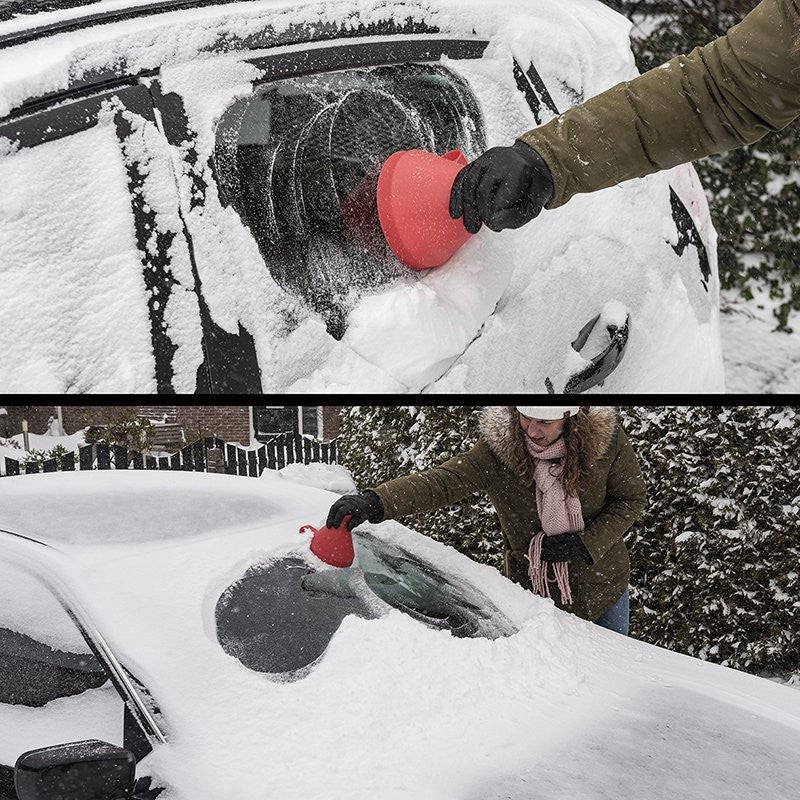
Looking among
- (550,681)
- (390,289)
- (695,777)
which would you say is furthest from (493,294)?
(695,777)

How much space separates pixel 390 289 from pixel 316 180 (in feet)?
0.55

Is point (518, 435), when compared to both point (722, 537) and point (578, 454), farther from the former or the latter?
point (722, 537)

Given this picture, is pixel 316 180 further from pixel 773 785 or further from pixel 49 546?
pixel 773 785

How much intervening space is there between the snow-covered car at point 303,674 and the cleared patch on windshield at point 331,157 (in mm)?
312

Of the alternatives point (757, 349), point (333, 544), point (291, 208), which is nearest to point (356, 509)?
→ point (333, 544)

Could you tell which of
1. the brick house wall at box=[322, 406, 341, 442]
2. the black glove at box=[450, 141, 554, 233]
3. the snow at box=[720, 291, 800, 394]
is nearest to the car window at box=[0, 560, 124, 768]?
the brick house wall at box=[322, 406, 341, 442]

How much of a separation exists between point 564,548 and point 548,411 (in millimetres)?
216

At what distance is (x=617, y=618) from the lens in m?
1.21

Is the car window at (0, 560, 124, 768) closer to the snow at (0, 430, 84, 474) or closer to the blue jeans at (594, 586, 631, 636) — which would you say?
the snow at (0, 430, 84, 474)

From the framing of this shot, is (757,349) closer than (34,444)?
No

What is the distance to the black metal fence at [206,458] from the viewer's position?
1128 mm

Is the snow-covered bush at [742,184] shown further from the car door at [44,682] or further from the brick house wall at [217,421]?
the car door at [44,682]

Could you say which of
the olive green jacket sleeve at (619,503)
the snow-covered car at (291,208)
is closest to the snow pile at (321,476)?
the snow-covered car at (291,208)

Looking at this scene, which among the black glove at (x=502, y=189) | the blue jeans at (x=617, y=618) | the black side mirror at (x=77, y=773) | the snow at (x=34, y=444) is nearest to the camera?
the black side mirror at (x=77, y=773)
